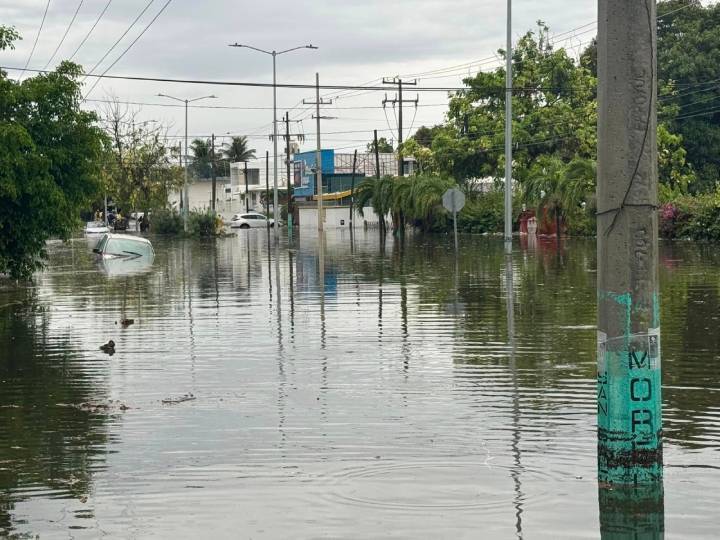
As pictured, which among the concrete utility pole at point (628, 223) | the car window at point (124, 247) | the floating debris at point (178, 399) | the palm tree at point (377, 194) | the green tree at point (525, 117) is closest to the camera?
the concrete utility pole at point (628, 223)

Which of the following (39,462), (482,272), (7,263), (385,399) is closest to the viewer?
(39,462)

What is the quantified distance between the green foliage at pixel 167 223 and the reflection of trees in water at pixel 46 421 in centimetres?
7124

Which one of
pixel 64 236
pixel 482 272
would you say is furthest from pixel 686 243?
pixel 64 236

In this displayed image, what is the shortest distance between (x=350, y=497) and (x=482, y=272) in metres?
24.6

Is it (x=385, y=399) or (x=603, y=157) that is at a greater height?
(x=603, y=157)

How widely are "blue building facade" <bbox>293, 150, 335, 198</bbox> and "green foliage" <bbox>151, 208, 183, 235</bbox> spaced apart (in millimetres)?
35126

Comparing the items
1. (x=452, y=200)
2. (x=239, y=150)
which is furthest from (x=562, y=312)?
(x=239, y=150)

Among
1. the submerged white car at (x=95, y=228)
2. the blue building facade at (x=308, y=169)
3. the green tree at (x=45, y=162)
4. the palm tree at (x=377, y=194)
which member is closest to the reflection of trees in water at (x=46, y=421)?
the green tree at (x=45, y=162)

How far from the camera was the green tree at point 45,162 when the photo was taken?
24141 millimetres

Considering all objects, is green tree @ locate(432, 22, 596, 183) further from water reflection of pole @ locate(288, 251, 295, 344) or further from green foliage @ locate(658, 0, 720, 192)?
water reflection of pole @ locate(288, 251, 295, 344)

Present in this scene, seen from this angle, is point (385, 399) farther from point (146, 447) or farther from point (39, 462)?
point (39, 462)

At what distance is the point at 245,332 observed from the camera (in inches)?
722

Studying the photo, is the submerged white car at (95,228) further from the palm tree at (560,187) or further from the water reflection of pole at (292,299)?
the water reflection of pole at (292,299)

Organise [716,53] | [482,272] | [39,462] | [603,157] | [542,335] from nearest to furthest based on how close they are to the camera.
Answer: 1. [603,157]
2. [39,462]
3. [542,335]
4. [482,272]
5. [716,53]
